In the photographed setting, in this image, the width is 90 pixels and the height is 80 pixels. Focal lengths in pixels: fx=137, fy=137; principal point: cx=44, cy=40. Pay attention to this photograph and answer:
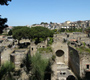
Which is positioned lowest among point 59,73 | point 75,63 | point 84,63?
point 59,73

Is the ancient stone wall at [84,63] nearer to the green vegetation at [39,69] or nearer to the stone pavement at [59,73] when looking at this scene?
the stone pavement at [59,73]

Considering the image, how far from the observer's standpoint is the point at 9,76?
13016 mm

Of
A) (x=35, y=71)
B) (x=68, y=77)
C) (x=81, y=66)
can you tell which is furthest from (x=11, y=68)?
(x=81, y=66)

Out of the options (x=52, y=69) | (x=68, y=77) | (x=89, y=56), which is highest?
(x=89, y=56)

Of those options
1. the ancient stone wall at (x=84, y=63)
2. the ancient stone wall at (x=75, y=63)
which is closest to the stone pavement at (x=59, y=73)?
the ancient stone wall at (x=75, y=63)

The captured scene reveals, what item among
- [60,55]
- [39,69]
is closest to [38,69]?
[39,69]

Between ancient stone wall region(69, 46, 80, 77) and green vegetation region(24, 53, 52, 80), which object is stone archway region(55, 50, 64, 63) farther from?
green vegetation region(24, 53, 52, 80)

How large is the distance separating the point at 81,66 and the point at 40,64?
5.31 metres

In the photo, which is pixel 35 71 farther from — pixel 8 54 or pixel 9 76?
pixel 8 54

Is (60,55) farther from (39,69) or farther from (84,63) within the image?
(39,69)

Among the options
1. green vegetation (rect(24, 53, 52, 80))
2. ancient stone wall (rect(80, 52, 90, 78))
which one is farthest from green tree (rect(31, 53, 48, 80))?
ancient stone wall (rect(80, 52, 90, 78))

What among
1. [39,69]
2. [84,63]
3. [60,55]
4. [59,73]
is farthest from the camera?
[60,55]

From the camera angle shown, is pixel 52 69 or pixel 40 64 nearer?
pixel 40 64

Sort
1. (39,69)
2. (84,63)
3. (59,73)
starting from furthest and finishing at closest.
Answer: (59,73)
(84,63)
(39,69)
